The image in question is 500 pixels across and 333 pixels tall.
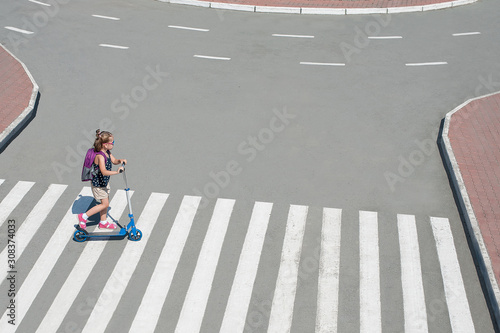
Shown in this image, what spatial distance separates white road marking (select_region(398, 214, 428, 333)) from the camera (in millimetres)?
9898

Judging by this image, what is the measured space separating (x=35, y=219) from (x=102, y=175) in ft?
6.51

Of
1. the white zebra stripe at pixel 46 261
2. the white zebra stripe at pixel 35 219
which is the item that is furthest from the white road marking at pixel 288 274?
the white zebra stripe at pixel 35 219

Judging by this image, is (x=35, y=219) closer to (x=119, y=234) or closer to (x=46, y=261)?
(x=46, y=261)

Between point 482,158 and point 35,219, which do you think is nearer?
point 35,219

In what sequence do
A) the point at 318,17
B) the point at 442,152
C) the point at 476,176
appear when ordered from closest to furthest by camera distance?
the point at 476,176
the point at 442,152
the point at 318,17

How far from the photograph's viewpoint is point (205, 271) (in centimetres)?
1083

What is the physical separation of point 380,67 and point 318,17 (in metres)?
4.69

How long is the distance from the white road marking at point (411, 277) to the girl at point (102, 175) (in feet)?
18.0

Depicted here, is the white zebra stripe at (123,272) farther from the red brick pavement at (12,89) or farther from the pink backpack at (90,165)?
the red brick pavement at (12,89)

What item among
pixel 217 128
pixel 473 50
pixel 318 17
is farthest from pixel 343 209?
pixel 318 17

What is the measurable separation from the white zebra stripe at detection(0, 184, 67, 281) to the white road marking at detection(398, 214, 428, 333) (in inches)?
275

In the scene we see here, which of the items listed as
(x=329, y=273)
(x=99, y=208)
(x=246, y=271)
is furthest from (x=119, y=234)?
(x=329, y=273)

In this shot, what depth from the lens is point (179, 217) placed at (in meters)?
12.2

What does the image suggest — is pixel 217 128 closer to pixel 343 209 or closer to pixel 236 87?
pixel 236 87
